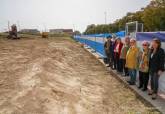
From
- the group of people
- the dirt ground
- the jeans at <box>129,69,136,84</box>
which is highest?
the group of people

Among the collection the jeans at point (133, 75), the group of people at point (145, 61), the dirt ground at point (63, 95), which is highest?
the group of people at point (145, 61)

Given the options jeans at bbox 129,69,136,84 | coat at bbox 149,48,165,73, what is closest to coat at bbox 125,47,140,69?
jeans at bbox 129,69,136,84

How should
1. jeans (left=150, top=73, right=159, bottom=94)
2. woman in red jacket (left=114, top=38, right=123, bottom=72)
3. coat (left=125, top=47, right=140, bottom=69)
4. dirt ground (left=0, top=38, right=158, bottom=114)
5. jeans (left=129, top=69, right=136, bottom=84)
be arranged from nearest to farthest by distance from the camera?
1. dirt ground (left=0, top=38, right=158, bottom=114)
2. jeans (left=150, top=73, right=159, bottom=94)
3. coat (left=125, top=47, right=140, bottom=69)
4. jeans (left=129, top=69, right=136, bottom=84)
5. woman in red jacket (left=114, top=38, right=123, bottom=72)

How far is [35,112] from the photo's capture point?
24.3 ft

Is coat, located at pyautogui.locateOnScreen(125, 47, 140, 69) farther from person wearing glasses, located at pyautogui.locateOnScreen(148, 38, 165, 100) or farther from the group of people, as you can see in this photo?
person wearing glasses, located at pyautogui.locateOnScreen(148, 38, 165, 100)


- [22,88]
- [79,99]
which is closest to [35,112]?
[79,99]

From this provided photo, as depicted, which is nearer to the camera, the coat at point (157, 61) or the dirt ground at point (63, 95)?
the dirt ground at point (63, 95)

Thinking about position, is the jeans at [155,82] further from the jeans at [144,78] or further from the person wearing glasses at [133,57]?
the person wearing glasses at [133,57]

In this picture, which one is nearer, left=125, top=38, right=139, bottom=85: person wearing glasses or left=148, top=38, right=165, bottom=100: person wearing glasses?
left=148, top=38, right=165, bottom=100: person wearing glasses

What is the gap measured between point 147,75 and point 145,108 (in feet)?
5.29

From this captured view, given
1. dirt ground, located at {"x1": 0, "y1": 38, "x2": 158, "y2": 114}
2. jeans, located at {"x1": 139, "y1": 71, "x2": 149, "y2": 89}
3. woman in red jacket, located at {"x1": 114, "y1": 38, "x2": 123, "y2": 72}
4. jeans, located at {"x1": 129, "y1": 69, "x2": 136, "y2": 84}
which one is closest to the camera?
dirt ground, located at {"x1": 0, "y1": 38, "x2": 158, "y2": 114}

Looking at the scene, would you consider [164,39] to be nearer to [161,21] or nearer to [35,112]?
[35,112]

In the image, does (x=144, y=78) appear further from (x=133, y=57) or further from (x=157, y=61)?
(x=157, y=61)

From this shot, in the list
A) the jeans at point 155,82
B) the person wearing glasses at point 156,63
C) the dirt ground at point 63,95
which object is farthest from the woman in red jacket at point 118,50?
the jeans at point 155,82
